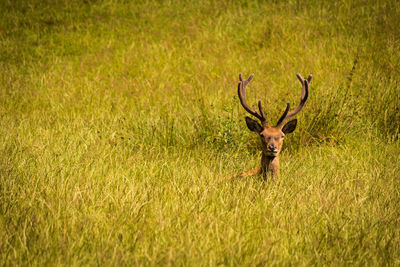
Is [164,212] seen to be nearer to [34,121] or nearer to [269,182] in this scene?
[269,182]

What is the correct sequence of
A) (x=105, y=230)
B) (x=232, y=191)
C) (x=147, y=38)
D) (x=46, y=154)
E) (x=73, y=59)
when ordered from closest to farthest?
(x=105, y=230) < (x=232, y=191) < (x=46, y=154) < (x=73, y=59) < (x=147, y=38)

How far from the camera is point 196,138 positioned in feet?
18.9

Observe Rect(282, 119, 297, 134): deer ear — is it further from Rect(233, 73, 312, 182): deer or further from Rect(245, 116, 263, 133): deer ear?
Rect(245, 116, 263, 133): deer ear

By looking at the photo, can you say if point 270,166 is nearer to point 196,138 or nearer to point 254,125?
point 254,125

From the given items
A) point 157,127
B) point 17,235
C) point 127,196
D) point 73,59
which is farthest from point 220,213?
point 73,59

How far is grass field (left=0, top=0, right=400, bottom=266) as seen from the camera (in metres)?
3.14

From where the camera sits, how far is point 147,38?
1049 cm

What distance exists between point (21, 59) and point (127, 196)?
705 cm

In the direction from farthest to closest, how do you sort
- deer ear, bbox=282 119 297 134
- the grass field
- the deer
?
deer ear, bbox=282 119 297 134, the deer, the grass field

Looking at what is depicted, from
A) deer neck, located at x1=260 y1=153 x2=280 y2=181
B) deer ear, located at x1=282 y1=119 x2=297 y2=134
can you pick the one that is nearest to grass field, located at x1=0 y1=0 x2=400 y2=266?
deer neck, located at x1=260 y1=153 x2=280 y2=181

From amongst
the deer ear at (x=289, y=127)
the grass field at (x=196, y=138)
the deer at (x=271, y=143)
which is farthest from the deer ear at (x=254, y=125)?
the grass field at (x=196, y=138)

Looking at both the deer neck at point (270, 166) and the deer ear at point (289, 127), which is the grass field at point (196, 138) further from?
the deer ear at point (289, 127)

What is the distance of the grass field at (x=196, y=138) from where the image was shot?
314 centimetres

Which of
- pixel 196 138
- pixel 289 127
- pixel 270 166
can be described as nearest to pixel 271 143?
pixel 270 166
